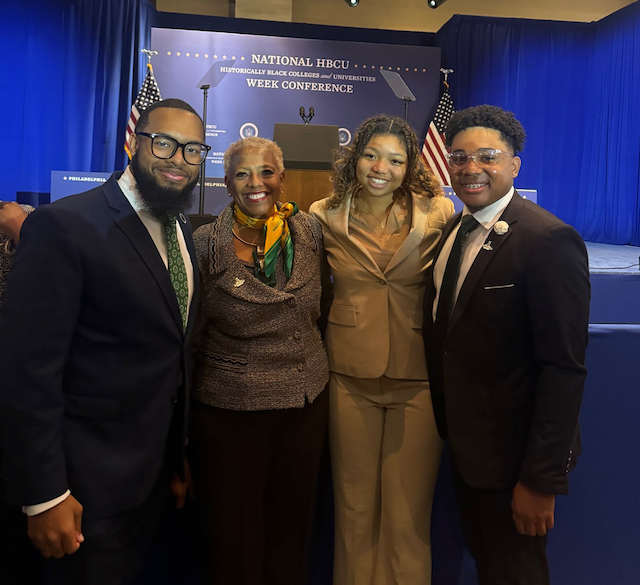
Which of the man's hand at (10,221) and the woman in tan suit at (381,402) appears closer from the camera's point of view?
the woman in tan suit at (381,402)

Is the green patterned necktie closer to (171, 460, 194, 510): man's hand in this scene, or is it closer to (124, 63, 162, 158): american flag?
(171, 460, 194, 510): man's hand

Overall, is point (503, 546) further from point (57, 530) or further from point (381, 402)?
point (57, 530)

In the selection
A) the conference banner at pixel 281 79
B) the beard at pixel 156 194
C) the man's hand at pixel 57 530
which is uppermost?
the conference banner at pixel 281 79

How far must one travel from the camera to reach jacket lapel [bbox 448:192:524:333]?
1431 millimetres

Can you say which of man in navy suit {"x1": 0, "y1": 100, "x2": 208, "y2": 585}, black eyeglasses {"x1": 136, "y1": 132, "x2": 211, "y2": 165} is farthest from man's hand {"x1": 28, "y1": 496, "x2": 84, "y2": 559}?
black eyeglasses {"x1": 136, "y1": 132, "x2": 211, "y2": 165}

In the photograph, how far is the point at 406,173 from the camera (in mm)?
1921

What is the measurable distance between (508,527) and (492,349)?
498 millimetres

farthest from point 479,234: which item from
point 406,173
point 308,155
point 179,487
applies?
point 308,155

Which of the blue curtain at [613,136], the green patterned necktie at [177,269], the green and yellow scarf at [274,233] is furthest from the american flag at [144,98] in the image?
the blue curtain at [613,136]

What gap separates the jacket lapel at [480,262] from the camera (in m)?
1.43

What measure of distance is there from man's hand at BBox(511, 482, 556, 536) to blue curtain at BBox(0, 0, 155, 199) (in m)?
7.00

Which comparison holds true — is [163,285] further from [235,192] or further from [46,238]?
[235,192]

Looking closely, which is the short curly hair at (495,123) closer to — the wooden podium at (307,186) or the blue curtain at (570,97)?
the wooden podium at (307,186)

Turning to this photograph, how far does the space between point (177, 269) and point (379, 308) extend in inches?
26.5
